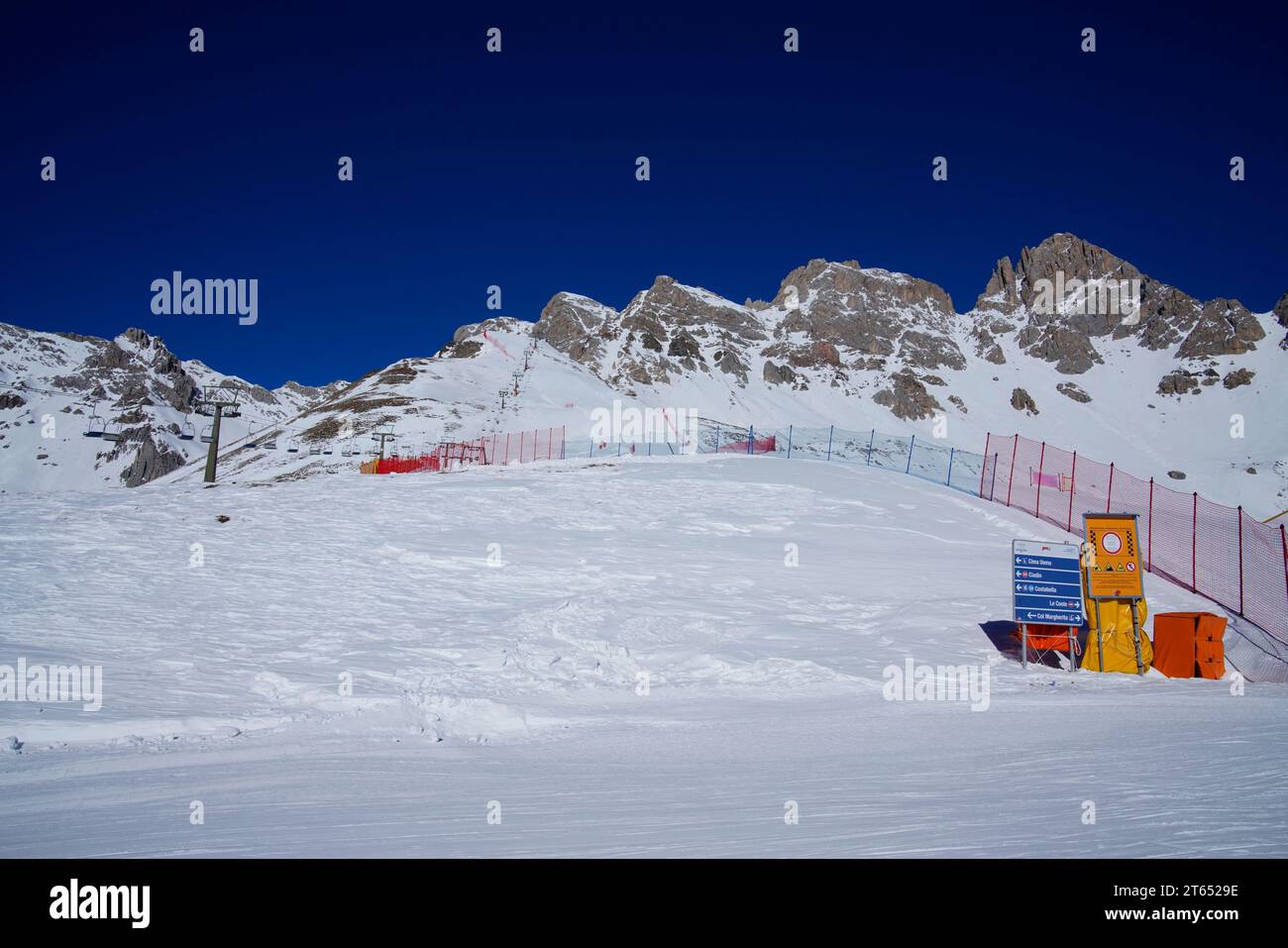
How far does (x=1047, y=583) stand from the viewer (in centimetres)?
Answer: 1358

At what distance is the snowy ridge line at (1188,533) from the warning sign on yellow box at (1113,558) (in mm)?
3119

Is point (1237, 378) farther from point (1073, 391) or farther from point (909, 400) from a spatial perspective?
point (909, 400)

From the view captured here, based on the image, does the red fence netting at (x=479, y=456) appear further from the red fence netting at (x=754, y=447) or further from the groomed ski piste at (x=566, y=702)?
the groomed ski piste at (x=566, y=702)

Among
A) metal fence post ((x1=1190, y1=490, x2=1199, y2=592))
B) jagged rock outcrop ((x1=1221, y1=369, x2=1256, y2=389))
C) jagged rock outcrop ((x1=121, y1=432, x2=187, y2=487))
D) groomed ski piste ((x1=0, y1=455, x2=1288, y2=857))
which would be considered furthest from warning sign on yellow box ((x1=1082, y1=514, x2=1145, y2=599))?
jagged rock outcrop ((x1=121, y1=432, x2=187, y2=487))

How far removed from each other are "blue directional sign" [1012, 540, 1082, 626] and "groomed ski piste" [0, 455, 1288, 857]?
38.1 inches

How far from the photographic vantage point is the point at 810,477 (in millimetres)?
30422

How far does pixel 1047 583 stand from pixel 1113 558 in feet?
4.44

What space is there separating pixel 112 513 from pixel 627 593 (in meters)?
12.7

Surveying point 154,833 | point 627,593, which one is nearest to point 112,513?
point 627,593

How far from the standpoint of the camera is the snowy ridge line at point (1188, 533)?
16.4m

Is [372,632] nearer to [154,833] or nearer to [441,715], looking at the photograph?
[441,715]

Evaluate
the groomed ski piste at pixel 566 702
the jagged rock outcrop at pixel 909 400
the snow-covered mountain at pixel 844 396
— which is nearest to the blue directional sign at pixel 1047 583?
the groomed ski piste at pixel 566 702

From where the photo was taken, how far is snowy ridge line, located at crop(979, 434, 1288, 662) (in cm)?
1641

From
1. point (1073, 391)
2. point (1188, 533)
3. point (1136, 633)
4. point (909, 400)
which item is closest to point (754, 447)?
point (1188, 533)
